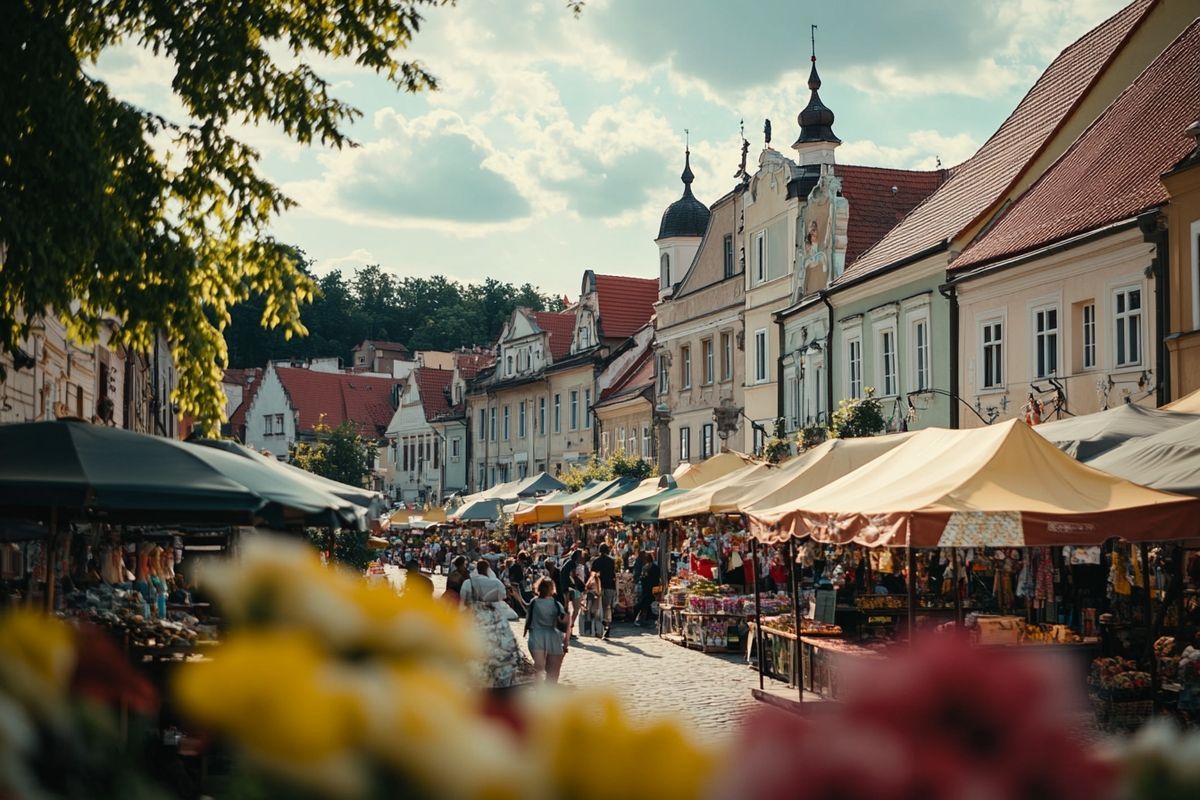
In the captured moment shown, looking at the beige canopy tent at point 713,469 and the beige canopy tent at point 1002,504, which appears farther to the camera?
the beige canopy tent at point 713,469

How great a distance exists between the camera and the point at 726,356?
4544cm

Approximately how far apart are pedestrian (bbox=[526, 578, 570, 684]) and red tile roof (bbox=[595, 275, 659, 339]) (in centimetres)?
4530

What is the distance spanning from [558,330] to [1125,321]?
46376 mm

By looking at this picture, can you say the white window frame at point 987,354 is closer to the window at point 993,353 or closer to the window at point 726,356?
the window at point 993,353

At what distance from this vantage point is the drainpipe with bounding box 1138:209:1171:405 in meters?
21.9

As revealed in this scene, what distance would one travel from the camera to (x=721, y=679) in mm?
20516

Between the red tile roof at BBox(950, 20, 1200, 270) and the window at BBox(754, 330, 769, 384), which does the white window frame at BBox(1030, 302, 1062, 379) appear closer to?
the red tile roof at BBox(950, 20, 1200, 270)

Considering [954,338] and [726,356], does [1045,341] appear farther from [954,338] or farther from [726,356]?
[726,356]

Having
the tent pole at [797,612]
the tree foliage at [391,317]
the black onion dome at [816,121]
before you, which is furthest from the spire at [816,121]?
the tree foliage at [391,317]

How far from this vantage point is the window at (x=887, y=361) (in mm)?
32875

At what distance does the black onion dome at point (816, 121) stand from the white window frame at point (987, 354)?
12.5 m

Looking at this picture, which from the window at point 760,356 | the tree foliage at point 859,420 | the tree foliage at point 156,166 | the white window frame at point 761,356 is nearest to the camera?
the tree foliage at point 156,166

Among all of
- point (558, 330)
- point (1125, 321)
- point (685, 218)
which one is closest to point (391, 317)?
point (558, 330)

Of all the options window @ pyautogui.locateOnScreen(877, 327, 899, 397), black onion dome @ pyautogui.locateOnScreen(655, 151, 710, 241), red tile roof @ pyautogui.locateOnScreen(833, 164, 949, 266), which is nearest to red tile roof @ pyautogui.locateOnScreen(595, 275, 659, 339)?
black onion dome @ pyautogui.locateOnScreen(655, 151, 710, 241)
